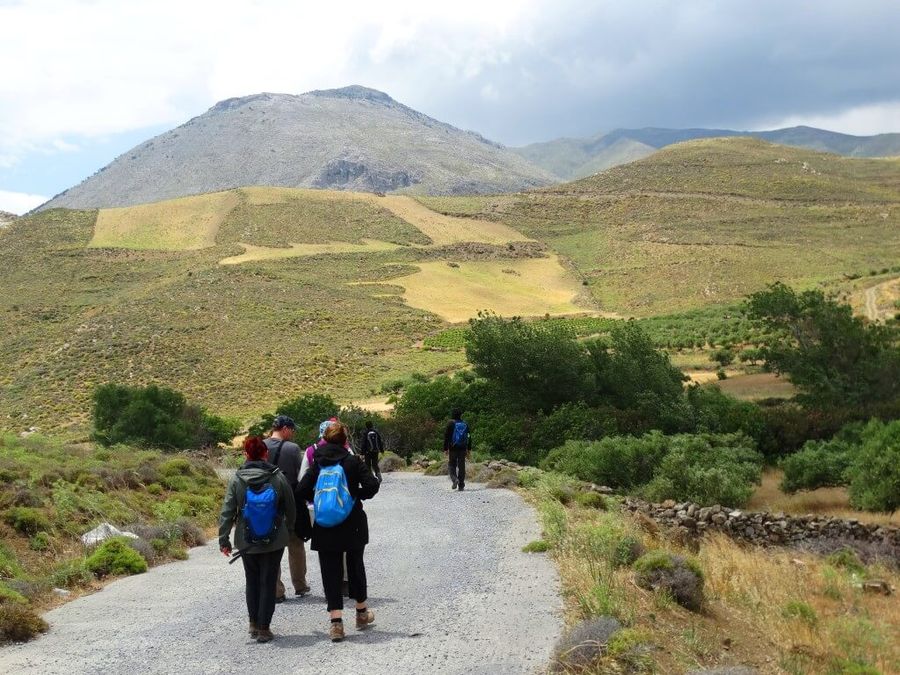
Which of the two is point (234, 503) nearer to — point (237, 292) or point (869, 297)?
point (869, 297)

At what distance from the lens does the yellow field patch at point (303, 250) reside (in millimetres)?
87812

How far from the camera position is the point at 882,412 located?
86.9 ft

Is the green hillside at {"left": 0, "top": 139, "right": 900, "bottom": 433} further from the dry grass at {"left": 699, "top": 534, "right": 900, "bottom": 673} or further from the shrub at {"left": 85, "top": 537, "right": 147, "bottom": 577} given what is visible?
the dry grass at {"left": 699, "top": 534, "right": 900, "bottom": 673}

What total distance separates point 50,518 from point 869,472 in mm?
16528

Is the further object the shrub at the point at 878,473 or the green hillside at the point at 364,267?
the green hillside at the point at 364,267

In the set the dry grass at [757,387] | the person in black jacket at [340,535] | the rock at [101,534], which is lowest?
the dry grass at [757,387]

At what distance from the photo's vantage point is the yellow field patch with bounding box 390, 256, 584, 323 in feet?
253

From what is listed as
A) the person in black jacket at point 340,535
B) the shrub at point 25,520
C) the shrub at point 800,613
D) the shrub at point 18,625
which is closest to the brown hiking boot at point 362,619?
the person in black jacket at point 340,535

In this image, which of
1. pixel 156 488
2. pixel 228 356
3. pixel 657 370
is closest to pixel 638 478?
pixel 657 370

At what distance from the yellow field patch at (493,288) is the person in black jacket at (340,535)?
64.7 meters

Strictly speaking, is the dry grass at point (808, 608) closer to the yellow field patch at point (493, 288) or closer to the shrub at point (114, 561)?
the shrub at point (114, 561)

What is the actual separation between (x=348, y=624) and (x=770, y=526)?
1125 cm

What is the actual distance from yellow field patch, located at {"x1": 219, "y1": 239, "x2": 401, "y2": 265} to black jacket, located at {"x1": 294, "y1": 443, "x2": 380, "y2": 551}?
259 feet

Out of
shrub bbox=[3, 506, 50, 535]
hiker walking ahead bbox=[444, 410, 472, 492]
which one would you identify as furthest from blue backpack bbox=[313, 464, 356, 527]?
hiker walking ahead bbox=[444, 410, 472, 492]
